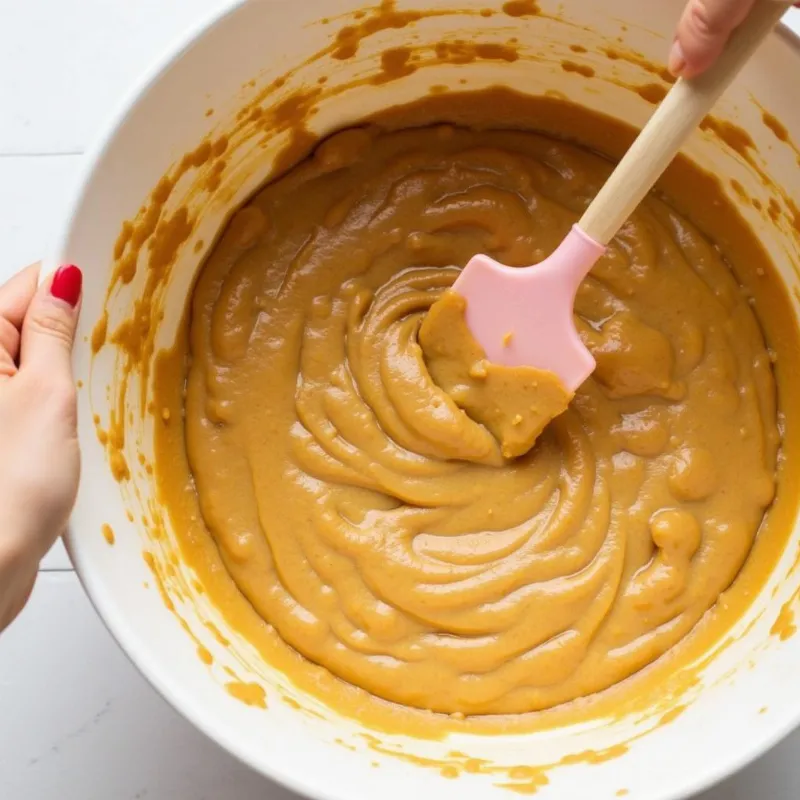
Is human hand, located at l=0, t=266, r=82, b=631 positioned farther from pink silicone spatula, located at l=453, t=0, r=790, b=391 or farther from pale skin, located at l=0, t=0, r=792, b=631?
pink silicone spatula, located at l=453, t=0, r=790, b=391

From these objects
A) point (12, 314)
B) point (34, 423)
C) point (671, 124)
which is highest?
point (671, 124)

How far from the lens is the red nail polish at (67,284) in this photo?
148cm

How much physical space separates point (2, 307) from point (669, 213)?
4.74 feet

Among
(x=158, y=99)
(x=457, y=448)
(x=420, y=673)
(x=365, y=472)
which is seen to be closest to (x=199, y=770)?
(x=420, y=673)

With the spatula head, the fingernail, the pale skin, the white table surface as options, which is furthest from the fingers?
the fingernail

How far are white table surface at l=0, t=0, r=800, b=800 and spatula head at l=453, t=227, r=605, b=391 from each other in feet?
2.75

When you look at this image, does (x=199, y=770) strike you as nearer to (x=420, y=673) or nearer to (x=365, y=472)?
(x=420, y=673)

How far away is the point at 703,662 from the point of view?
73.5 inches

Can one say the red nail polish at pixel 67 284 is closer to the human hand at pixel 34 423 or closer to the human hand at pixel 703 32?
the human hand at pixel 34 423

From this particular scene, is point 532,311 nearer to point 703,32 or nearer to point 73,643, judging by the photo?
point 703,32

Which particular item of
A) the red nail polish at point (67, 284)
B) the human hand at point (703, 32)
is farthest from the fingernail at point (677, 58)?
the red nail polish at point (67, 284)

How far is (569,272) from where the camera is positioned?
5.75 feet

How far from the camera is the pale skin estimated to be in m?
1.37

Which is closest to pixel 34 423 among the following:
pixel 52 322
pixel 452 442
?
pixel 52 322
